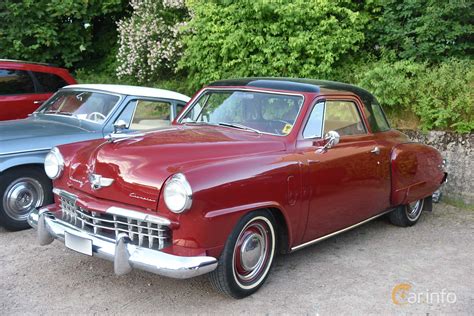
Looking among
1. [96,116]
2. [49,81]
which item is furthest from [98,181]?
[49,81]

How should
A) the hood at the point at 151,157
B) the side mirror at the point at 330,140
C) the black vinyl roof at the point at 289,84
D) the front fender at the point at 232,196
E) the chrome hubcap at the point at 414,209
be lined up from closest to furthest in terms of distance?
1. the front fender at the point at 232,196
2. the hood at the point at 151,157
3. the side mirror at the point at 330,140
4. the black vinyl roof at the point at 289,84
5. the chrome hubcap at the point at 414,209

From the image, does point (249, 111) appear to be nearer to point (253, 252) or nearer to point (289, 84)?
point (289, 84)

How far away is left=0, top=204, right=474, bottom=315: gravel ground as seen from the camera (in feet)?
12.0

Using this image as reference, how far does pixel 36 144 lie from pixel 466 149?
18.3 feet

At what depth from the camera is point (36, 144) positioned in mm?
5273

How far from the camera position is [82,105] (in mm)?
6172

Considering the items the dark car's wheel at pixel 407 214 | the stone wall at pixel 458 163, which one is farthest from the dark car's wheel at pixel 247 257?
the stone wall at pixel 458 163

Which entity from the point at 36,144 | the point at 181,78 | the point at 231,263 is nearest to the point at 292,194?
the point at 231,263

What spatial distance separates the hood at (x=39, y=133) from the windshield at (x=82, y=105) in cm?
16

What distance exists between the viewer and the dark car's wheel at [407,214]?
5.73 m

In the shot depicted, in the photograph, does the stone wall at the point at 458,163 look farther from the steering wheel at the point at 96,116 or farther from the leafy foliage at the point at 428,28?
the steering wheel at the point at 96,116

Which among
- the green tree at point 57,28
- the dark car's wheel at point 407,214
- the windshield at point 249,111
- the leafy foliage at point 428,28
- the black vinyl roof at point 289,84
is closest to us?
the windshield at point 249,111

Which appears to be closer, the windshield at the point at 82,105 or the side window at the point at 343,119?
the side window at the point at 343,119

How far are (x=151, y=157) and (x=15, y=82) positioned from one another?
17.8 ft
